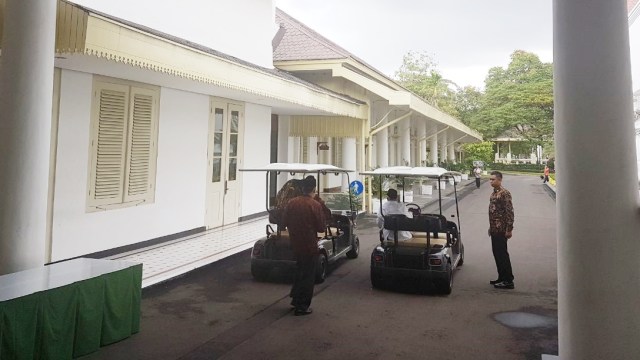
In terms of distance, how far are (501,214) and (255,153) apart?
28.5 feet

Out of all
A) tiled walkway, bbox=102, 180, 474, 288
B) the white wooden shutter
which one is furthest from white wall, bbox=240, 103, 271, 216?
the white wooden shutter

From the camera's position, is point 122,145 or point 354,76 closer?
point 122,145

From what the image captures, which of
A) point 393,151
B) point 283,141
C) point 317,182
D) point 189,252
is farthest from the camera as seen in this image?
point 393,151

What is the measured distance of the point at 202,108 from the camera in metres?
11.7

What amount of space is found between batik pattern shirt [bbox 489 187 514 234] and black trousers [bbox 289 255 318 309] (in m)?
3.31

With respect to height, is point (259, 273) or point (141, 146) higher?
point (141, 146)

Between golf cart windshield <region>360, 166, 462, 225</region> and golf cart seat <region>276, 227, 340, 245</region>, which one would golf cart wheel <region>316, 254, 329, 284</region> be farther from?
golf cart windshield <region>360, 166, 462, 225</region>

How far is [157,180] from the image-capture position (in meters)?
10.4

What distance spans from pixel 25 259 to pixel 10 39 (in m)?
2.69

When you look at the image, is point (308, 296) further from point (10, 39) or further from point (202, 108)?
point (202, 108)

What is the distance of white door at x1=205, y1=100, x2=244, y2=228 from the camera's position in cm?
1228

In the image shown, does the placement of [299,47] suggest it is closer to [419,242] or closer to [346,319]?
[419,242]

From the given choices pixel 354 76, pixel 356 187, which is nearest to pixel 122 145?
pixel 356 187

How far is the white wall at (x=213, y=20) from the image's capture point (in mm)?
9922
